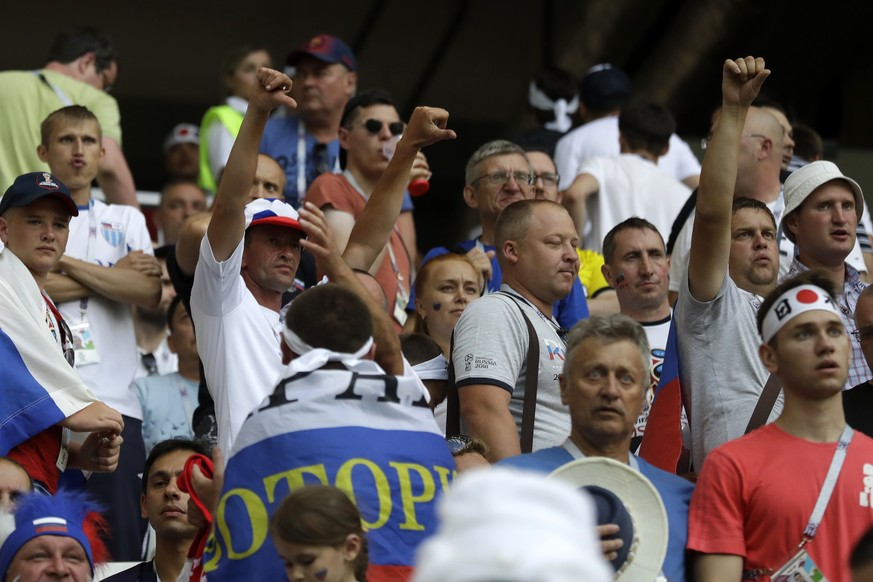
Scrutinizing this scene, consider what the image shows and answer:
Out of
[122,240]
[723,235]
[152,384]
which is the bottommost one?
[152,384]

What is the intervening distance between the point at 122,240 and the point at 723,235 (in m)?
3.35

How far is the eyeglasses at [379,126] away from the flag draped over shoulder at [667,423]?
2.51 metres

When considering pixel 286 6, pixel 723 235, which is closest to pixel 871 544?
pixel 723 235

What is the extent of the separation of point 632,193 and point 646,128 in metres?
0.42

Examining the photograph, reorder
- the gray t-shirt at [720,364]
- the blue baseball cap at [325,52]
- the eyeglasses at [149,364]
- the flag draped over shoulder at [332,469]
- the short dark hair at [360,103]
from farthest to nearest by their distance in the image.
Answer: the eyeglasses at [149,364] → the blue baseball cap at [325,52] → the short dark hair at [360,103] → the gray t-shirt at [720,364] → the flag draped over shoulder at [332,469]

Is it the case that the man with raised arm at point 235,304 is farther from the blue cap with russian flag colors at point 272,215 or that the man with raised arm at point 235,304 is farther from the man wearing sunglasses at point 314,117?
the man wearing sunglasses at point 314,117

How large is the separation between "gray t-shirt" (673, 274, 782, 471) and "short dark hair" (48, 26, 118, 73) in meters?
4.47

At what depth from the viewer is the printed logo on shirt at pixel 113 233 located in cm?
771

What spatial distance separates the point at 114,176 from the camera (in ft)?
28.3

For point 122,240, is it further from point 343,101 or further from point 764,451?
point 764,451

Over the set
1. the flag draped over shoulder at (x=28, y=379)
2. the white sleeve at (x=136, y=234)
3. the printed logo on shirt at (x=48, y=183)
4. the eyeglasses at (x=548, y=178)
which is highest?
the eyeglasses at (x=548, y=178)

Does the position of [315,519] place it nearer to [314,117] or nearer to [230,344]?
[230,344]

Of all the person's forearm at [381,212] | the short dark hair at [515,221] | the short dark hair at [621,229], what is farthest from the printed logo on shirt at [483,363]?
the short dark hair at [621,229]

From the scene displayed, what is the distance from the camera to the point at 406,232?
8.48m
